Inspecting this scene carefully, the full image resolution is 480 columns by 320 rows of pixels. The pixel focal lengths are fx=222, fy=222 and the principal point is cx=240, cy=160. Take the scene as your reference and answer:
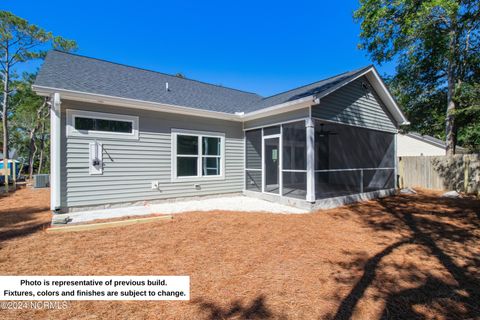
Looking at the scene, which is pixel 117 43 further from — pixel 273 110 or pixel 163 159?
pixel 273 110

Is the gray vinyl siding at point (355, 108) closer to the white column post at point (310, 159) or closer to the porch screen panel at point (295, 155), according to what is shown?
the white column post at point (310, 159)

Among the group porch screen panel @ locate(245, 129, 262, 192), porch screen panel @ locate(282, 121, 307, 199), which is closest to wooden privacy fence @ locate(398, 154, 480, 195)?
porch screen panel @ locate(282, 121, 307, 199)

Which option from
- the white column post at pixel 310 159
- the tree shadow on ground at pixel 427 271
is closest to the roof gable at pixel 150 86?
the white column post at pixel 310 159

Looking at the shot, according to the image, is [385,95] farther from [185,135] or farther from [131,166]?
[131,166]

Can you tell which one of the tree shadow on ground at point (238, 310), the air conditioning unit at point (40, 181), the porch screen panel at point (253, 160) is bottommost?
the tree shadow on ground at point (238, 310)

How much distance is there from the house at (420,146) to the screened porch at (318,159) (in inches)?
444

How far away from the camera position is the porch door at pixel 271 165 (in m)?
8.45

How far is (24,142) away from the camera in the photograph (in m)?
20.9

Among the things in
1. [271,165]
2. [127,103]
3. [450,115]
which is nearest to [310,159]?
[271,165]

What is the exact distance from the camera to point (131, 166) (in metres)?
6.67

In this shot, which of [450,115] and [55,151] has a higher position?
[450,115]

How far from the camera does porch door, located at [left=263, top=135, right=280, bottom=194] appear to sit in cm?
845

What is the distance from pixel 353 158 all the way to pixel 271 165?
504cm

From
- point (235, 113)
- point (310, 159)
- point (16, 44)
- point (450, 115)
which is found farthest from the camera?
point (16, 44)
